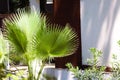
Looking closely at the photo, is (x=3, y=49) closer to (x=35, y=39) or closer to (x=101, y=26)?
(x=35, y=39)

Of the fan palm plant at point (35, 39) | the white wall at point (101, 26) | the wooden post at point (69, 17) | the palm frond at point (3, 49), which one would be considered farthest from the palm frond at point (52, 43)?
the wooden post at point (69, 17)

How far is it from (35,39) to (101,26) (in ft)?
4.48

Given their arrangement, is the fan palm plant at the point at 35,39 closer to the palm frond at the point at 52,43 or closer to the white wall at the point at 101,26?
the palm frond at the point at 52,43

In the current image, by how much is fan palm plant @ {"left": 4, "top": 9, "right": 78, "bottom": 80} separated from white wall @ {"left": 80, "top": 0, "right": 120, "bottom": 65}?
2.54 ft

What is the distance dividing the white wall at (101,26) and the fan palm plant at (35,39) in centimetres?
77

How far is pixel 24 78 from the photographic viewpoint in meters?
6.59

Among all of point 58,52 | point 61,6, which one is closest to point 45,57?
point 58,52

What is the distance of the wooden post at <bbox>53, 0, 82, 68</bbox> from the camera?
7.31 metres

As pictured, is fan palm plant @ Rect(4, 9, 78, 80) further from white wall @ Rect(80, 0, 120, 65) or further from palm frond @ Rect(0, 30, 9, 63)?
white wall @ Rect(80, 0, 120, 65)

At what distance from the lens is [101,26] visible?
22.3ft

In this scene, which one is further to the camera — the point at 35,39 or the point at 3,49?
the point at 3,49

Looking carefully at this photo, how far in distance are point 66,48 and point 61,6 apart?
1577mm

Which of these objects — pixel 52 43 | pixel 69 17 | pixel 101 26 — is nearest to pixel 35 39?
pixel 52 43

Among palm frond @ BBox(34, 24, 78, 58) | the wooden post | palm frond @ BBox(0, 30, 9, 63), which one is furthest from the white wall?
palm frond @ BBox(0, 30, 9, 63)
